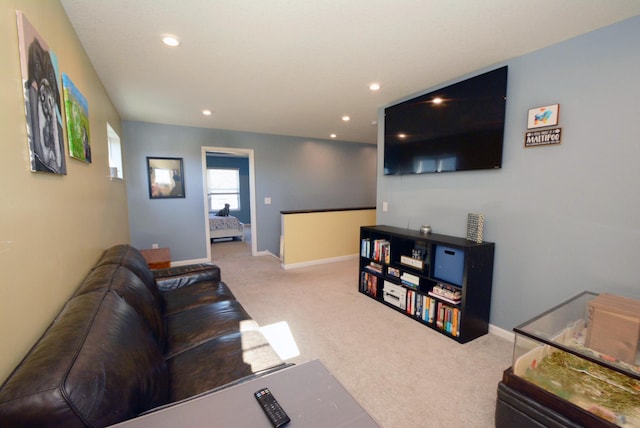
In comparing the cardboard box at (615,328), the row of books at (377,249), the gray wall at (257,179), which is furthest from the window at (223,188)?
the cardboard box at (615,328)

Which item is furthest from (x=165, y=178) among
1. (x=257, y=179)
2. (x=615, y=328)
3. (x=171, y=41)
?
(x=615, y=328)

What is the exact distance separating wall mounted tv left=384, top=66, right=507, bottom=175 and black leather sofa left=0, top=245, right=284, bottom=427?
2412 mm

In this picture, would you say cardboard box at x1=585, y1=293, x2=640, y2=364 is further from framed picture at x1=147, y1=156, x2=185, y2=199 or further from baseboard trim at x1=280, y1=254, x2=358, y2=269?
framed picture at x1=147, y1=156, x2=185, y2=199

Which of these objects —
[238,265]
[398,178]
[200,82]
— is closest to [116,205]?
[200,82]

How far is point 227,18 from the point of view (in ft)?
5.68

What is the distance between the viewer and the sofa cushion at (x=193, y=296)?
2155 millimetres

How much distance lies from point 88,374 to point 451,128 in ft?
10.2

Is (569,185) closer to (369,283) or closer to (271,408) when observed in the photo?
(369,283)

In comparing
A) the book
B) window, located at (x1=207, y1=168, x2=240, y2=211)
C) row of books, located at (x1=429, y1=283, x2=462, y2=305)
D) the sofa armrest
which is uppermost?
window, located at (x1=207, y1=168, x2=240, y2=211)

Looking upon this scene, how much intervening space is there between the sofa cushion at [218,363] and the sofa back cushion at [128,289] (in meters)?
0.25

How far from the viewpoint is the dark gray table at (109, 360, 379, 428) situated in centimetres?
75

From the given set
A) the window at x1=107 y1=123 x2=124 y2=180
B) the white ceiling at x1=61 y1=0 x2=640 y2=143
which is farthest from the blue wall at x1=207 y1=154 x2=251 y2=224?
the white ceiling at x1=61 y1=0 x2=640 y2=143

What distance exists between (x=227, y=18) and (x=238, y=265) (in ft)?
12.7

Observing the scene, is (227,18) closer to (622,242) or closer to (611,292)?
(622,242)
